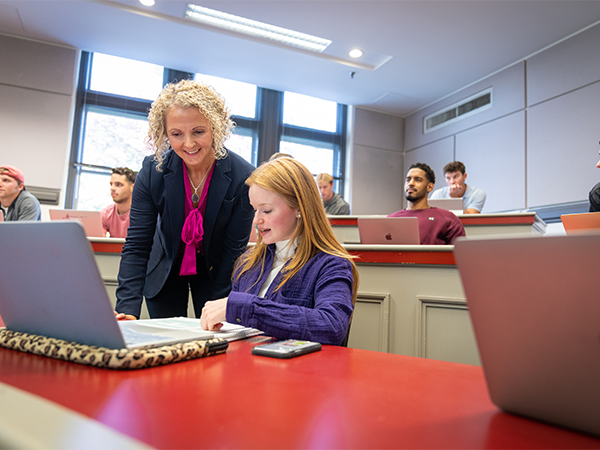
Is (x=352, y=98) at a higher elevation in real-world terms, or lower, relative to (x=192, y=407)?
higher

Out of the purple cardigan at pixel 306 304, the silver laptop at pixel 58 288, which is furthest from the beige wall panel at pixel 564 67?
the silver laptop at pixel 58 288

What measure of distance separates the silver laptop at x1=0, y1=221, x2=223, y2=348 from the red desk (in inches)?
2.0

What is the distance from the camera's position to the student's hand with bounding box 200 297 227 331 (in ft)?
2.59

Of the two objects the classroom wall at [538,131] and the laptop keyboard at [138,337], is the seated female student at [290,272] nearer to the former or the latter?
the laptop keyboard at [138,337]

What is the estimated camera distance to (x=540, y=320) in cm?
35

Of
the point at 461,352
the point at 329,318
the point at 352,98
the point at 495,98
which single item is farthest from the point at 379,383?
the point at 352,98

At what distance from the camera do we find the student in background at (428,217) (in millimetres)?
2863

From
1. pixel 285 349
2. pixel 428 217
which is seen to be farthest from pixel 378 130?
pixel 285 349

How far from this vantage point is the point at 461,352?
1561 mm

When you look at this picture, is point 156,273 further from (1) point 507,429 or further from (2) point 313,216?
(1) point 507,429

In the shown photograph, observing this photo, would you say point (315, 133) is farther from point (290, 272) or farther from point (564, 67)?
point (290, 272)

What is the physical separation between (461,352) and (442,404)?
1.25 meters

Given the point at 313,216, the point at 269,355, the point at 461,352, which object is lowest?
the point at 461,352

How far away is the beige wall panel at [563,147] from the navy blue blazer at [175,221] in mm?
3941
